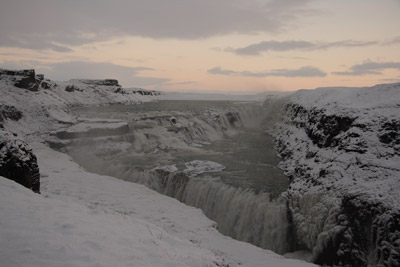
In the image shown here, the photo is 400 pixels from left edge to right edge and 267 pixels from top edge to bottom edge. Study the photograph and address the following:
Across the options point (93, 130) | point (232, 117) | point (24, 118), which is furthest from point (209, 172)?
point (232, 117)

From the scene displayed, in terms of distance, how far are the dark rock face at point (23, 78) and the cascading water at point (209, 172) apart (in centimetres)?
1358

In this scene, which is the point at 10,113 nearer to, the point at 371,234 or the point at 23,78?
the point at 23,78

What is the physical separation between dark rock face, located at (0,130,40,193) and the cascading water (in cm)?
774

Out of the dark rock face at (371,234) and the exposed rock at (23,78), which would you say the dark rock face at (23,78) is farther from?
the dark rock face at (371,234)

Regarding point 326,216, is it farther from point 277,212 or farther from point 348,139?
point 348,139

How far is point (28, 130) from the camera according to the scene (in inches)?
1129

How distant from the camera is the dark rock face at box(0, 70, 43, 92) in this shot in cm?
3831

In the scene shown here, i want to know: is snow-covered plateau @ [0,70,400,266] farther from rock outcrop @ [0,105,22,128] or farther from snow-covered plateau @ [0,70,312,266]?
rock outcrop @ [0,105,22,128]

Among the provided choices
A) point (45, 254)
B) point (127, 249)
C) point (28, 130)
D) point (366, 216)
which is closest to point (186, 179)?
point (366, 216)

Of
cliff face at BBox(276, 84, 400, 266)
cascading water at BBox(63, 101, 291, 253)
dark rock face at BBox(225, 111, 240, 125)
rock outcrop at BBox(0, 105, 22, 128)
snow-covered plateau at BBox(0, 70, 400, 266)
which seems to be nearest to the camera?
snow-covered plateau at BBox(0, 70, 400, 266)

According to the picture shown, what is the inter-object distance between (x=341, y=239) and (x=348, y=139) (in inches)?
228

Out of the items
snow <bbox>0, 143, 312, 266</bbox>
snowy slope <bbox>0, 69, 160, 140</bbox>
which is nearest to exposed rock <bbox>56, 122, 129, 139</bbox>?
snowy slope <bbox>0, 69, 160, 140</bbox>

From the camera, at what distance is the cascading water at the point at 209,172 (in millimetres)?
13492

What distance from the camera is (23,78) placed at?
38594 mm
